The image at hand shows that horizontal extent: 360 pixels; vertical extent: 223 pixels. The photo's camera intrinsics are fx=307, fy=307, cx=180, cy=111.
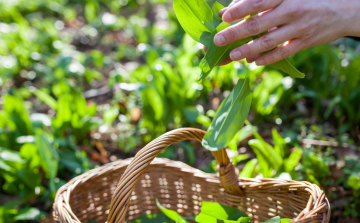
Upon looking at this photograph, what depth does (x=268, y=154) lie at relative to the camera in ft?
4.75

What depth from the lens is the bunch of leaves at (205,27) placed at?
975mm

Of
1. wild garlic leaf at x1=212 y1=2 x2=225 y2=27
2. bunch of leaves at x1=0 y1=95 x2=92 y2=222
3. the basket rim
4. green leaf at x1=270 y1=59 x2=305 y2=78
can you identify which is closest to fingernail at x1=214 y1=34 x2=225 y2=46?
wild garlic leaf at x1=212 y1=2 x2=225 y2=27

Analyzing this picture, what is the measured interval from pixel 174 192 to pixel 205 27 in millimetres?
789

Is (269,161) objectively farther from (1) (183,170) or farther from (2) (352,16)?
(2) (352,16)

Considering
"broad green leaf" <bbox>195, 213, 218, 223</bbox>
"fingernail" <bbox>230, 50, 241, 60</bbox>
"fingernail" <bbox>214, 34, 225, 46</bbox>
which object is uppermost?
"fingernail" <bbox>214, 34, 225, 46</bbox>

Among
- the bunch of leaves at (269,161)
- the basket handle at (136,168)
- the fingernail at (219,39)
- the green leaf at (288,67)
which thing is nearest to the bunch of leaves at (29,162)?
the basket handle at (136,168)

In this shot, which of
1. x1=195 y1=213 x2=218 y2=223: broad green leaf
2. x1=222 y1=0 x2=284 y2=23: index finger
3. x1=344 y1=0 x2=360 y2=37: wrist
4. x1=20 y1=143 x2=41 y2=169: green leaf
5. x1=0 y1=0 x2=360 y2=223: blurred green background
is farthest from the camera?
x1=20 y1=143 x2=41 y2=169: green leaf

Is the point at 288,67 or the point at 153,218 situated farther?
the point at 153,218

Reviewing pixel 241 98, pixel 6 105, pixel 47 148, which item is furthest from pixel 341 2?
pixel 6 105

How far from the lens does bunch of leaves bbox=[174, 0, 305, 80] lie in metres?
0.98

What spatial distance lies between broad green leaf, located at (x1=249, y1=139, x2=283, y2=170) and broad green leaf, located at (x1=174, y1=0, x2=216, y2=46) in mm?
627

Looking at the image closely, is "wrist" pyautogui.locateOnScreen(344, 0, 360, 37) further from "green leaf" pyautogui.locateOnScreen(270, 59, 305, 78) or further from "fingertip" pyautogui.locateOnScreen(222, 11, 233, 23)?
"fingertip" pyautogui.locateOnScreen(222, 11, 233, 23)

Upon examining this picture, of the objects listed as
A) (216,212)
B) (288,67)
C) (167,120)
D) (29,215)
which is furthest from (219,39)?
(29,215)

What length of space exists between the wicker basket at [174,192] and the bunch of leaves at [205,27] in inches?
10.3
